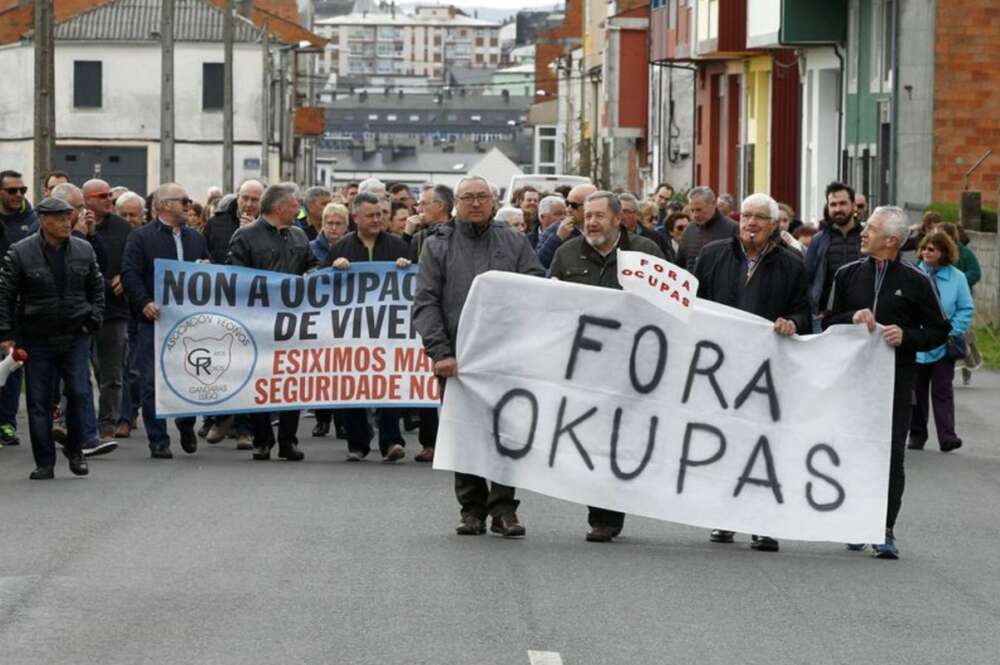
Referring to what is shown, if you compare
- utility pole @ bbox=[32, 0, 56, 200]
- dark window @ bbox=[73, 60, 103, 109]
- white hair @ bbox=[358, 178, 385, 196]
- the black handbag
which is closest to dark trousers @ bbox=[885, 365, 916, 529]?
the black handbag

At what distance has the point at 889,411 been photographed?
12.2m

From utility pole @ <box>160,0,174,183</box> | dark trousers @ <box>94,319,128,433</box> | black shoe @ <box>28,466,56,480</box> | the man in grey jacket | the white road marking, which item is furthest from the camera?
utility pole @ <box>160,0,174,183</box>

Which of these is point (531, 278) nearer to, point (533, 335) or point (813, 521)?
point (533, 335)

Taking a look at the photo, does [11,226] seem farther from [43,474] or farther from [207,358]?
[43,474]

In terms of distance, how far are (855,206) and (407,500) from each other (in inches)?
219

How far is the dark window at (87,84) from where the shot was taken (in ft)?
292

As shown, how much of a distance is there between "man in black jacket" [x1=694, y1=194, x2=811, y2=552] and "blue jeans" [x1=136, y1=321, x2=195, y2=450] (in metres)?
5.85

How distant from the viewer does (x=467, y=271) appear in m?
12.5

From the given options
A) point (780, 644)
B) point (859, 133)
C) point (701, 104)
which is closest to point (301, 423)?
point (780, 644)

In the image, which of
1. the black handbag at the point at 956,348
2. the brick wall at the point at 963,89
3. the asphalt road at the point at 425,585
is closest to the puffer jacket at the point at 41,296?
the asphalt road at the point at 425,585

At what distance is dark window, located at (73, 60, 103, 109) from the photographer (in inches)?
3499

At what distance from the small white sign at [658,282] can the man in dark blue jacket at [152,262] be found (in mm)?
5959

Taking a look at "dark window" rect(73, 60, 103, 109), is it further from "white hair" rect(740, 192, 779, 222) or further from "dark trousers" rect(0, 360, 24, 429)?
"white hair" rect(740, 192, 779, 222)

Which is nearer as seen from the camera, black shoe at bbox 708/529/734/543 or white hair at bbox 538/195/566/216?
black shoe at bbox 708/529/734/543
